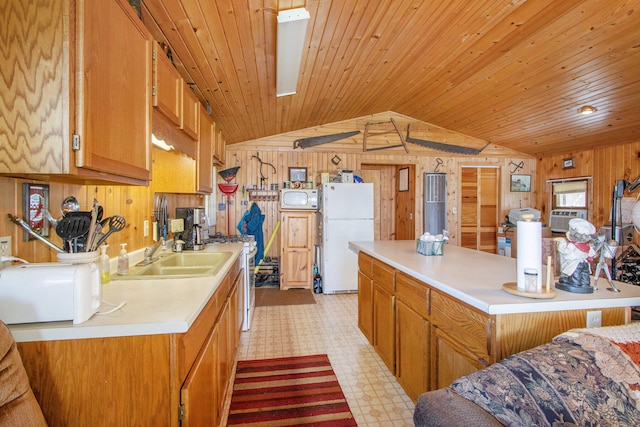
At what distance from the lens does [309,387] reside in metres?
2.25

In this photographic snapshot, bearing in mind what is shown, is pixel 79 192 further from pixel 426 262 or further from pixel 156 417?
pixel 426 262

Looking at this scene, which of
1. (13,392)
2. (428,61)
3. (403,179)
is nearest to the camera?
(13,392)

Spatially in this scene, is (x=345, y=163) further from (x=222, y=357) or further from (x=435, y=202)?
(x=222, y=357)

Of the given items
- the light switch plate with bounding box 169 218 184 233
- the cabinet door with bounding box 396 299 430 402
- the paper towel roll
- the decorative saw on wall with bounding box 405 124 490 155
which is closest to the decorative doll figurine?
the paper towel roll

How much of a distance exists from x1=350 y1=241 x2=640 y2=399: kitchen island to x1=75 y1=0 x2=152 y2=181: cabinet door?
1.50 metres

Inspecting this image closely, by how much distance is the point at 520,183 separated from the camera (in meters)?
5.93

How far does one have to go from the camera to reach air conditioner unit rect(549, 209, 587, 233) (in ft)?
16.9

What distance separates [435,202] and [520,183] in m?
1.71

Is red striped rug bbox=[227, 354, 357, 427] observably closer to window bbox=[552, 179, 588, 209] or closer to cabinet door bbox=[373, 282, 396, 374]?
cabinet door bbox=[373, 282, 396, 374]

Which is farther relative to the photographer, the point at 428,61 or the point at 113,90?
the point at 428,61

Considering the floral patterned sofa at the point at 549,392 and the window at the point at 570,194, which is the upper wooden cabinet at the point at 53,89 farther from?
the window at the point at 570,194

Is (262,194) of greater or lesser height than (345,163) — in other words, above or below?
below

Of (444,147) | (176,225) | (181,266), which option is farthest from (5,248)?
(444,147)

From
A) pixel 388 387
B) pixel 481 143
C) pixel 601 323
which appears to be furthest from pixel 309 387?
pixel 481 143
